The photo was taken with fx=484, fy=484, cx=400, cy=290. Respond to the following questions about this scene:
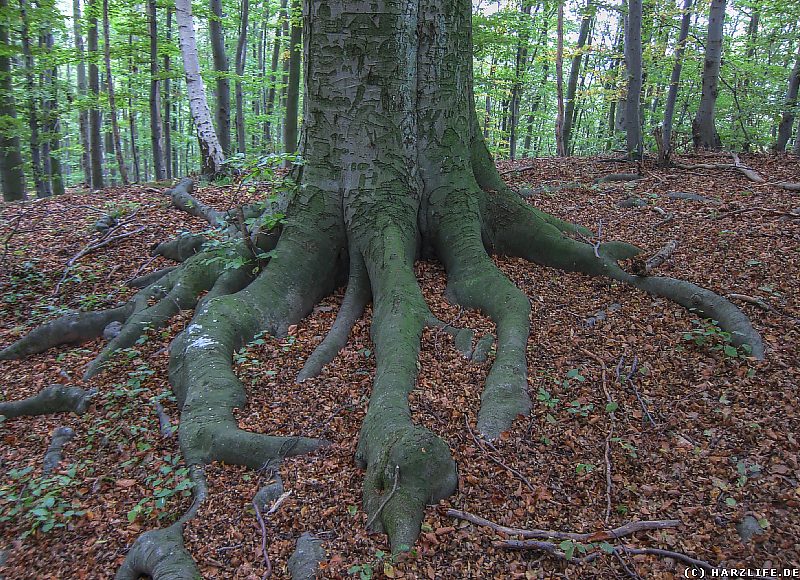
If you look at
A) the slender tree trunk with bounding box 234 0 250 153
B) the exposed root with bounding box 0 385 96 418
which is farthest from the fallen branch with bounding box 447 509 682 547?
the slender tree trunk with bounding box 234 0 250 153

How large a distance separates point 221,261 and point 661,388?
14.9 ft

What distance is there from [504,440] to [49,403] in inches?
158

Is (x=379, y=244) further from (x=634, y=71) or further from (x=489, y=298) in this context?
(x=634, y=71)

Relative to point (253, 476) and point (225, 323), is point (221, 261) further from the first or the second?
point (253, 476)

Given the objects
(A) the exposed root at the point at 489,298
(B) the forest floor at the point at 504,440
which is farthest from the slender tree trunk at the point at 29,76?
(A) the exposed root at the point at 489,298

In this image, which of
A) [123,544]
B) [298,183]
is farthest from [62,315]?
[123,544]

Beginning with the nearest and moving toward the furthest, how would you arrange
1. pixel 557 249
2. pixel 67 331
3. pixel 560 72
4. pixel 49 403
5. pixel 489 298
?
1. pixel 49 403
2. pixel 489 298
3. pixel 67 331
4. pixel 557 249
5. pixel 560 72

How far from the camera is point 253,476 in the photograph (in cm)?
337

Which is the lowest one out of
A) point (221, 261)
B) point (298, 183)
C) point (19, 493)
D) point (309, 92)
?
point (19, 493)

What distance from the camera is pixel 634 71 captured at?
35.9 ft

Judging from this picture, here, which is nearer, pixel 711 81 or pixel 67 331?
pixel 67 331

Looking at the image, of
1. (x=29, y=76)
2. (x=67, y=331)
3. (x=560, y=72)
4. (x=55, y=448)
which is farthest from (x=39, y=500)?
(x=560, y=72)

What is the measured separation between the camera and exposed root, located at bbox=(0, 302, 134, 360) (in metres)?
5.28

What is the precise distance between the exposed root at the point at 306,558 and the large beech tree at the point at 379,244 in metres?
0.83
